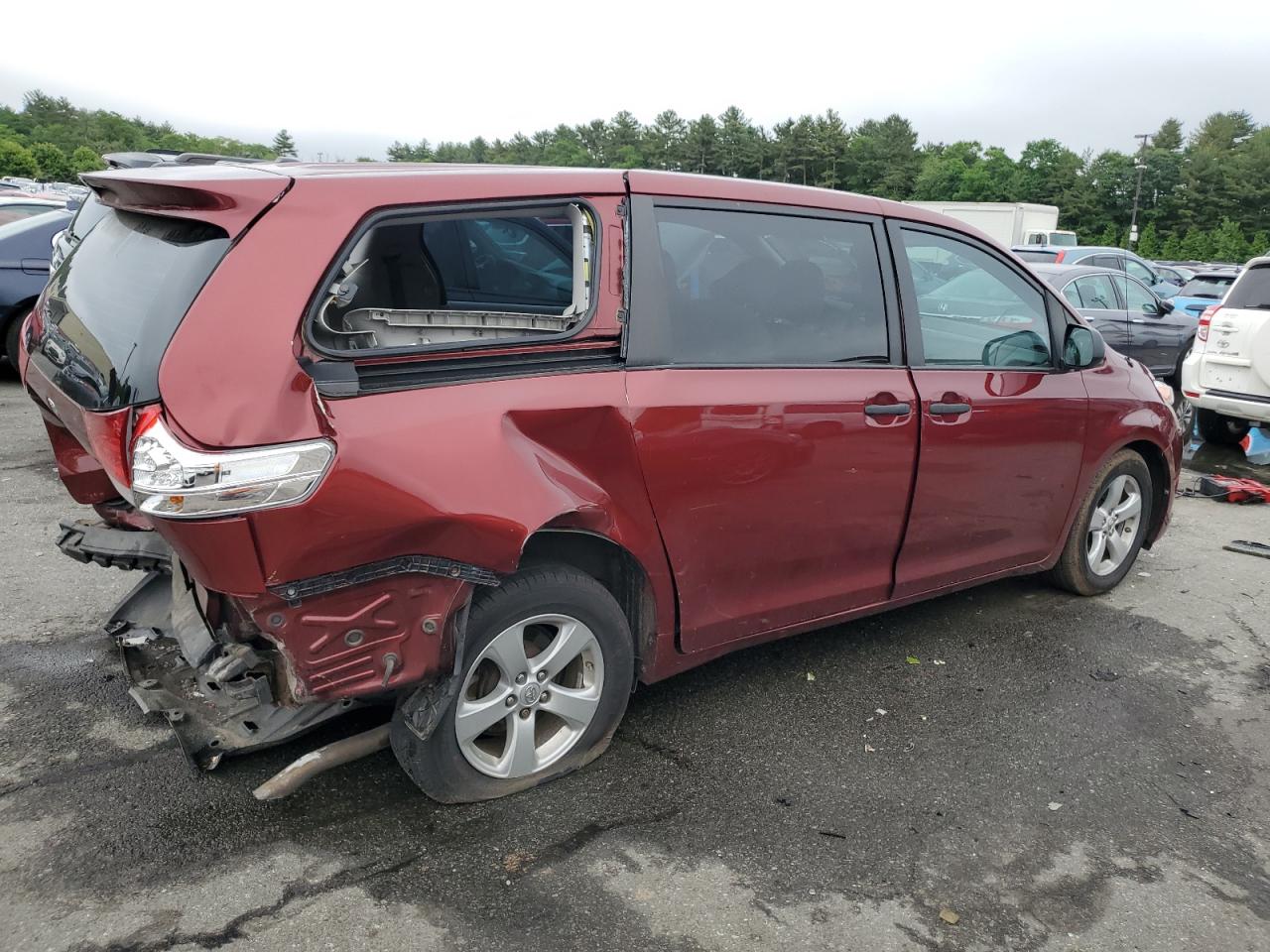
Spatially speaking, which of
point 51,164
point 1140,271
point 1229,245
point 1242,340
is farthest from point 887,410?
point 51,164

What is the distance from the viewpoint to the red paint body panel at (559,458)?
2.32 metres

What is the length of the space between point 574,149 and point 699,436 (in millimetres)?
108227

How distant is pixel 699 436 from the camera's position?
9.96 feet

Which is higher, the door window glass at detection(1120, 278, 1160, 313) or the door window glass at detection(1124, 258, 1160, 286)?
the door window glass at detection(1120, 278, 1160, 313)

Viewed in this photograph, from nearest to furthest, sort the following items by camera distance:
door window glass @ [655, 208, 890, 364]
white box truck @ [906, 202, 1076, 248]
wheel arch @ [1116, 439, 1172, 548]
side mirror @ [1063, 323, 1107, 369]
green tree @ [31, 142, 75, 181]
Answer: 1. door window glass @ [655, 208, 890, 364]
2. side mirror @ [1063, 323, 1107, 369]
3. wheel arch @ [1116, 439, 1172, 548]
4. white box truck @ [906, 202, 1076, 248]
5. green tree @ [31, 142, 75, 181]

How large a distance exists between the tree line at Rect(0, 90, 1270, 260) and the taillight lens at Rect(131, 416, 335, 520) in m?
52.1

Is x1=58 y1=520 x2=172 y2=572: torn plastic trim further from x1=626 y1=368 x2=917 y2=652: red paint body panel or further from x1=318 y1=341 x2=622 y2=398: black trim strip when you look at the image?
x1=626 y1=368 x2=917 y2=652: red paint body panel

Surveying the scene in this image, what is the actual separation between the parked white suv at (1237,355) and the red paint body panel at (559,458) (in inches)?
196

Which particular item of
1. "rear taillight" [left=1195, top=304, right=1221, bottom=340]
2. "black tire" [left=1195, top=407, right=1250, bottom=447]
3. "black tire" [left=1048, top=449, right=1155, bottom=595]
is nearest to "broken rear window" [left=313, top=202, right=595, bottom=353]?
"black tire" [left=1048, top=449, right=1155, bottom=595]

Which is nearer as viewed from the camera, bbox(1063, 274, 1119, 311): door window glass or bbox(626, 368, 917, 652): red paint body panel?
bbox(626, 368, 917, 652): red paint body panel

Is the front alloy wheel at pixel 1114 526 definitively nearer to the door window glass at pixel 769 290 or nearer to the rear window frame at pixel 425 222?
the door window glass at pixel 769 290

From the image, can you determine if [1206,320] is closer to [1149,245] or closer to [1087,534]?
[1087,534]

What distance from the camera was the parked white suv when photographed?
7969mm

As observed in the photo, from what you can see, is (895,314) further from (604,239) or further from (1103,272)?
(1103,272)
